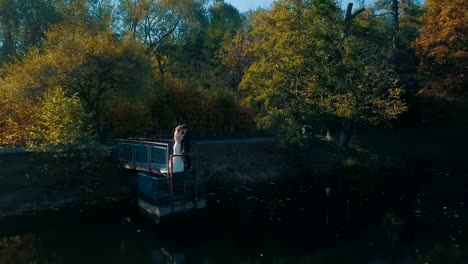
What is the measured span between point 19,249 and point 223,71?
104 ft

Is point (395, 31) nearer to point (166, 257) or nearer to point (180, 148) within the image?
point (180, 148)

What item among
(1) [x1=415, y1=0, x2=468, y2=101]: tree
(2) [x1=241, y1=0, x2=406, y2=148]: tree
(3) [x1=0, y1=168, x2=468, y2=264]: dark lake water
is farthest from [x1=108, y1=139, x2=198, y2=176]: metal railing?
(1) [x1=415, y1=0, x2=468, y2=101]: tree

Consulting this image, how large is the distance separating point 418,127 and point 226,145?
25.0 m

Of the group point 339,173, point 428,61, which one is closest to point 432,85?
point 428,61

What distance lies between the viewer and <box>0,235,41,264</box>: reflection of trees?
1567 centimetres

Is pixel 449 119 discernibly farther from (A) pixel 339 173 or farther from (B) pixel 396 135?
(A) pixel 339 173

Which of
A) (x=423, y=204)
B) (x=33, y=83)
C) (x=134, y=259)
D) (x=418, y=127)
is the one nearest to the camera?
(x=134, y=259)

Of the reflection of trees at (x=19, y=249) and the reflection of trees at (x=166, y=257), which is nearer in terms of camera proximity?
the reflection of trees at (x=166, y=257)

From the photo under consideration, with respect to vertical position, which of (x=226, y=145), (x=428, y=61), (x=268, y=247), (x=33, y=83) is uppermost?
(x=428, y=61)

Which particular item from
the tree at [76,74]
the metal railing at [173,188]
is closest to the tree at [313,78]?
the tree at [76,74]

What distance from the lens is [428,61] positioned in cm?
4266

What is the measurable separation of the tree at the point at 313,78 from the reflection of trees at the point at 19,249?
20010mm

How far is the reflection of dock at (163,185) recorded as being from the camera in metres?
20.4

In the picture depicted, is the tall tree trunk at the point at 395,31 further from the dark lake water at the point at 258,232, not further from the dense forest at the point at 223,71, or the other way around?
the dark lake water at the point at 258,232
